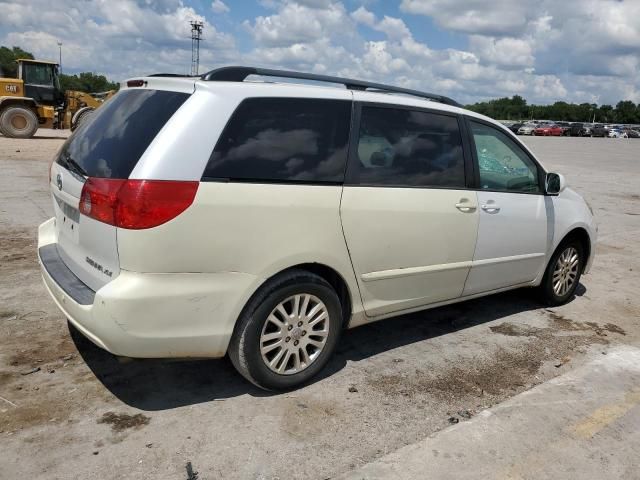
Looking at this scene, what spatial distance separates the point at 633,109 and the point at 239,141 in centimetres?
14095

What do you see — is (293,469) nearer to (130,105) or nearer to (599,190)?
(130,105)

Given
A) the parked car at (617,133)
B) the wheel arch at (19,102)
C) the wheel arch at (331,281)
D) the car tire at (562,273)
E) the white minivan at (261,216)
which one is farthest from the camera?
the parked car at (617,133)

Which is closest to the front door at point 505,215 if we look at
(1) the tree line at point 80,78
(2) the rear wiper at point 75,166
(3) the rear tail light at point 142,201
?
(3) the rear tail light at point 142,201

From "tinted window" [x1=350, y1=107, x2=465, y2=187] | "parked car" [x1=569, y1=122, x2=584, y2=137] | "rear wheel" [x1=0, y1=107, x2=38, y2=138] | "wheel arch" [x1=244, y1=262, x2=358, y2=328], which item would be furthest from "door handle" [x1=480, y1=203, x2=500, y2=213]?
"parked car" [x1=569, y1=122, x2=584, y2=137]

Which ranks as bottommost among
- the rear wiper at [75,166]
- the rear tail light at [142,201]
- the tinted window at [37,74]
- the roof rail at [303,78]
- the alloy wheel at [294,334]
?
the alloy wheel at [294,334]

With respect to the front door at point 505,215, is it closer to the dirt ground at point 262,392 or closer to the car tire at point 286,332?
the dirt ground at point 262,392

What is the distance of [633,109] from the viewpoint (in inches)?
4892

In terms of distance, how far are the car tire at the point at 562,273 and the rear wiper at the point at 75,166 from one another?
404 cm

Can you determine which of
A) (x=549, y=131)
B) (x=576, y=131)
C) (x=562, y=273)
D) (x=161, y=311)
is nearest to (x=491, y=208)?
(x=562, y=273)

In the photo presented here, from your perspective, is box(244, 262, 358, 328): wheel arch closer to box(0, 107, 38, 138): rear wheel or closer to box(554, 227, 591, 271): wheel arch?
box(554, 227, 591, 271): wheel arch

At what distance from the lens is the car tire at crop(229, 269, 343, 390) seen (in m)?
3.31

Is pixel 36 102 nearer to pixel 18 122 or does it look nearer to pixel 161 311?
pixel 18 122

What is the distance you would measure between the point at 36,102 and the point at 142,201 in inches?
892

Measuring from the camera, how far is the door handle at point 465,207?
423 centimetres
